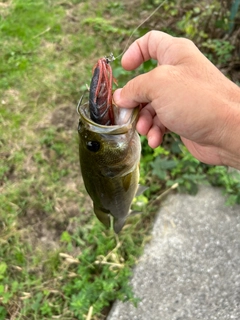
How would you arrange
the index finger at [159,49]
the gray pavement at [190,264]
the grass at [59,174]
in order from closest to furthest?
the index finger at [159,49]
the gray pavement at [190,264]
the grass at [59,174]

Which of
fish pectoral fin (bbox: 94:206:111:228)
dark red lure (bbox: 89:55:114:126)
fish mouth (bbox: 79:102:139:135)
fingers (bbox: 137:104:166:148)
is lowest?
fish pectoral fin (bbox: 94:206:111:228)

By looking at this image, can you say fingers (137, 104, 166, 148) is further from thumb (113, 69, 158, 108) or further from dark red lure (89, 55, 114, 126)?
dark red lure (89, 55, 114, 126)

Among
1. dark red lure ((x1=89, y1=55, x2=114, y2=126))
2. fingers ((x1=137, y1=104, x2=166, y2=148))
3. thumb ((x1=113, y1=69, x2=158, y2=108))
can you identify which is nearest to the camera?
dark red lure ((x1=89, y1=55, x2=114, y2=126))

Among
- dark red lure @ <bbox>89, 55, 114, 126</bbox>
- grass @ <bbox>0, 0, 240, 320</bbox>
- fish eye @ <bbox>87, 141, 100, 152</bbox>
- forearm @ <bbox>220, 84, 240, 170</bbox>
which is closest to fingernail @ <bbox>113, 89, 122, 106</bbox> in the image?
dark red lure @ <bbox>89, 55, 114, 126</bbox>

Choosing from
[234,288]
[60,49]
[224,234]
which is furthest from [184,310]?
[60,49]

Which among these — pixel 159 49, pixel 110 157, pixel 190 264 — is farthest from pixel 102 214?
pixel 159 49

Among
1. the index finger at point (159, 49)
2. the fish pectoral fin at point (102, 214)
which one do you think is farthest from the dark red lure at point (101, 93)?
the fish pectoral fin at point (102, 214)

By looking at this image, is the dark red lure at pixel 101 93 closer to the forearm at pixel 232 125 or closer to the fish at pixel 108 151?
the fish at pixel 108 151

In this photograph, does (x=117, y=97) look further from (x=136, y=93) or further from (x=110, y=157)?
(x=110, y=157)
